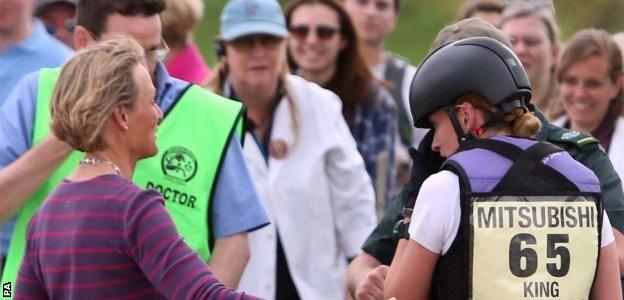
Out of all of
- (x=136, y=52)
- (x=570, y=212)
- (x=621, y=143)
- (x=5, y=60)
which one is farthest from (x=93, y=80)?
(x=621, y=143)

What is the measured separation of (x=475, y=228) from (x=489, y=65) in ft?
1.68

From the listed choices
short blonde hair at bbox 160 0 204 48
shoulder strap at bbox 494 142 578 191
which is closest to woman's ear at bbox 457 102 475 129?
shoulder strap at bbox 494 142 578 191

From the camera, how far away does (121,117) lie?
435 centimetres

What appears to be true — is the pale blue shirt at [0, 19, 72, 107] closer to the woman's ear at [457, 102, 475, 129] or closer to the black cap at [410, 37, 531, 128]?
the black cap at [410, 37, 531, 128]

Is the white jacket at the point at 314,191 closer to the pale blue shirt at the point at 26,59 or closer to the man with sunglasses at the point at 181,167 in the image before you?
the pale blue shirt at the point at 26,59

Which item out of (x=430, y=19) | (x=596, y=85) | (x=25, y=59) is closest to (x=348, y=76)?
(x=596, y=85)

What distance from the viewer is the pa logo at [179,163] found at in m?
5.25

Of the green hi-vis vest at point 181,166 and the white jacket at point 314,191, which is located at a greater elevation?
the green hi-vis vest at point 181,166

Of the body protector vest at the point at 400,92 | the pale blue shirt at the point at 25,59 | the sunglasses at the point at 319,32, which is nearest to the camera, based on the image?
the pale blue shirt at the point at 25,59

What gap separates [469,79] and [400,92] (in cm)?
520

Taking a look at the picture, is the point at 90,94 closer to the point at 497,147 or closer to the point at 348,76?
the point at 497,147

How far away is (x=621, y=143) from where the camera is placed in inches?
277

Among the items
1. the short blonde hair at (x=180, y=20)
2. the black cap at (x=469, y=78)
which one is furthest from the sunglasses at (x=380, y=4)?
the black cap at (x=469, y=78)

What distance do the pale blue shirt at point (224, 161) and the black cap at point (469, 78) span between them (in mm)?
895
